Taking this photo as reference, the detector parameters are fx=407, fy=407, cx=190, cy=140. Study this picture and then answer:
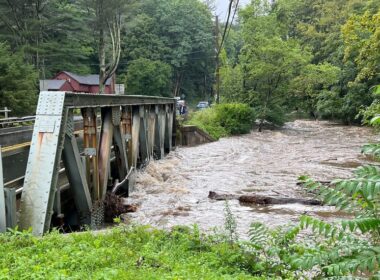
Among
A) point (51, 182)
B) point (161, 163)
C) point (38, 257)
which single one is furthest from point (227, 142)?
point (38, 257)

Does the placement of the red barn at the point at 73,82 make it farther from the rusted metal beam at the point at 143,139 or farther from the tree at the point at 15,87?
the rusted metal beam at the point at 143,139

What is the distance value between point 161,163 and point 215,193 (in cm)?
623

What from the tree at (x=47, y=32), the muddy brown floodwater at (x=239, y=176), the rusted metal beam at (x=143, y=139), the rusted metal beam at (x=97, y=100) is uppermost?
the tree at (x=47, y=32)

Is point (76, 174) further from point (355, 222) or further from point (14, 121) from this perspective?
point (14, 121)

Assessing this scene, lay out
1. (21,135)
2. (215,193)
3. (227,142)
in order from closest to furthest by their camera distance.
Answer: (215,193), (21,135), (227,142)

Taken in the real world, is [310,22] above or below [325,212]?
above

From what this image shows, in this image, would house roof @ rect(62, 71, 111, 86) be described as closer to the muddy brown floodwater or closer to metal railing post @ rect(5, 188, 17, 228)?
the muddy brown floodwater

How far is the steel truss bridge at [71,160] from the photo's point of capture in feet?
19.8

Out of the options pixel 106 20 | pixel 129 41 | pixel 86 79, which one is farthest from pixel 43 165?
pixel 129 41

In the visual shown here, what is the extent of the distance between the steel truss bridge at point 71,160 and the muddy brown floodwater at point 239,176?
1.20m

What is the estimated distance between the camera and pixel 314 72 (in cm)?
3266

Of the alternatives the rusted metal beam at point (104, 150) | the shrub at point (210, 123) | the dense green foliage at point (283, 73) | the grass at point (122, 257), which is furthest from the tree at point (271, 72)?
the grass at point (122, 257)

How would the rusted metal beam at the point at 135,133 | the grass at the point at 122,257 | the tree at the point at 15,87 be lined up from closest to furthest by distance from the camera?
the grass at the point at 122,257
the rusted metal beam at the point at 135,133
the tree at the point at 15,87

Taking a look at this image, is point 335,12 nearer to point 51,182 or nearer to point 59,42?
point 59,42
